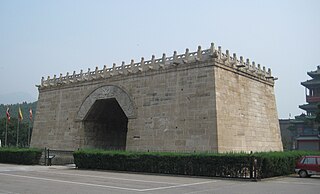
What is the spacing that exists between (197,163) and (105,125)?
51.2 feet

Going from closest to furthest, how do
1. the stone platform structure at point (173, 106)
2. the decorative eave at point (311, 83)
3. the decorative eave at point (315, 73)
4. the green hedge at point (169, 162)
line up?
the green hedge at point (169, 162), the stone platform structure at point (173, 106), the decorative eave at point (311, 83), the decorative eave at point (315, 73)

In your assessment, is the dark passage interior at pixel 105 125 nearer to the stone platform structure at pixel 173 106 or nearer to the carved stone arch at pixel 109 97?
the stone platform structure at pixel 173 106

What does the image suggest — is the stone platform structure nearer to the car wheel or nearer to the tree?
the car wheel

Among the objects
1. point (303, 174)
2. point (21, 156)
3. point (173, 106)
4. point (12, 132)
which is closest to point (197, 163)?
point (303, 174)

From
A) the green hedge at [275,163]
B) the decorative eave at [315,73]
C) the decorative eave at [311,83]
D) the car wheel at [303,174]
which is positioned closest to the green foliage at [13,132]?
the decorative eave at [311,83]

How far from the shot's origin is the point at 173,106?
21.5 m

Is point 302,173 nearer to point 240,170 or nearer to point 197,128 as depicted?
point 240,170

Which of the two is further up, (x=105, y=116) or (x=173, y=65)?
(x=173, y=65)

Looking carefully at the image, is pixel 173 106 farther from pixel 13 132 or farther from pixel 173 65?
pixel 13 132

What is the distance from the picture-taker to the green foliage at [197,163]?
1452 centimetres

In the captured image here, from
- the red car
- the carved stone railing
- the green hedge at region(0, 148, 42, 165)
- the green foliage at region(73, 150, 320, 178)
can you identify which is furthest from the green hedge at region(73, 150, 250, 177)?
the carved stone railing

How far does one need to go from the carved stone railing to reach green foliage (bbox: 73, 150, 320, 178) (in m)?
6.75

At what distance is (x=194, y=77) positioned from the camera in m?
21.0

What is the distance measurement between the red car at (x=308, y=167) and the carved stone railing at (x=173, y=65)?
7.44 m
